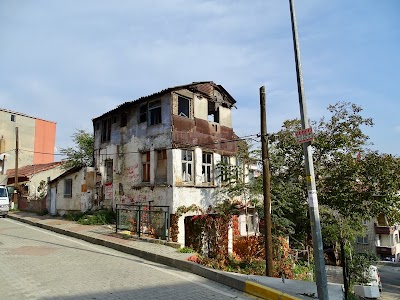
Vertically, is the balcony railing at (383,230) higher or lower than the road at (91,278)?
lower

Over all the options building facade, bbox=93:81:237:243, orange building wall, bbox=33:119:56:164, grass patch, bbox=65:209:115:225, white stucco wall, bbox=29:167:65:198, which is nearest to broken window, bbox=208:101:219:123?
building facade, bbox=93:81:237:243

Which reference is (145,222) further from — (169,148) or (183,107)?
(183,107)

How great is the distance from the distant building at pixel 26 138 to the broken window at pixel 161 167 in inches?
966

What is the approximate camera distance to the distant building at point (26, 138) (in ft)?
121

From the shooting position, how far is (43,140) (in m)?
42.1

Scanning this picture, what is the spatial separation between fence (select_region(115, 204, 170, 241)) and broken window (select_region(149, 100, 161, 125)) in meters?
5.52

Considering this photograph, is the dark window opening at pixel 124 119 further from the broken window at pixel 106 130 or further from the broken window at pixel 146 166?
the broken window at pixel 146 166

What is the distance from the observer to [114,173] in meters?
18.4

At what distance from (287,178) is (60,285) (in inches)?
631

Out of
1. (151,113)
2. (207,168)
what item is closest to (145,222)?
(207,168)

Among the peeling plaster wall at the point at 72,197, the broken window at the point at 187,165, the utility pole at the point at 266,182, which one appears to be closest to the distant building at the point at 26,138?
the peeling plaster wall at the point at 72,197

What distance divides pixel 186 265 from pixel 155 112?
10206 mm

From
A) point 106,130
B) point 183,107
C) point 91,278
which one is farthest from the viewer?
point 106,130

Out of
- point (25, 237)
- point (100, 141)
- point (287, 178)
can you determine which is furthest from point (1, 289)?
point (287, 178)
